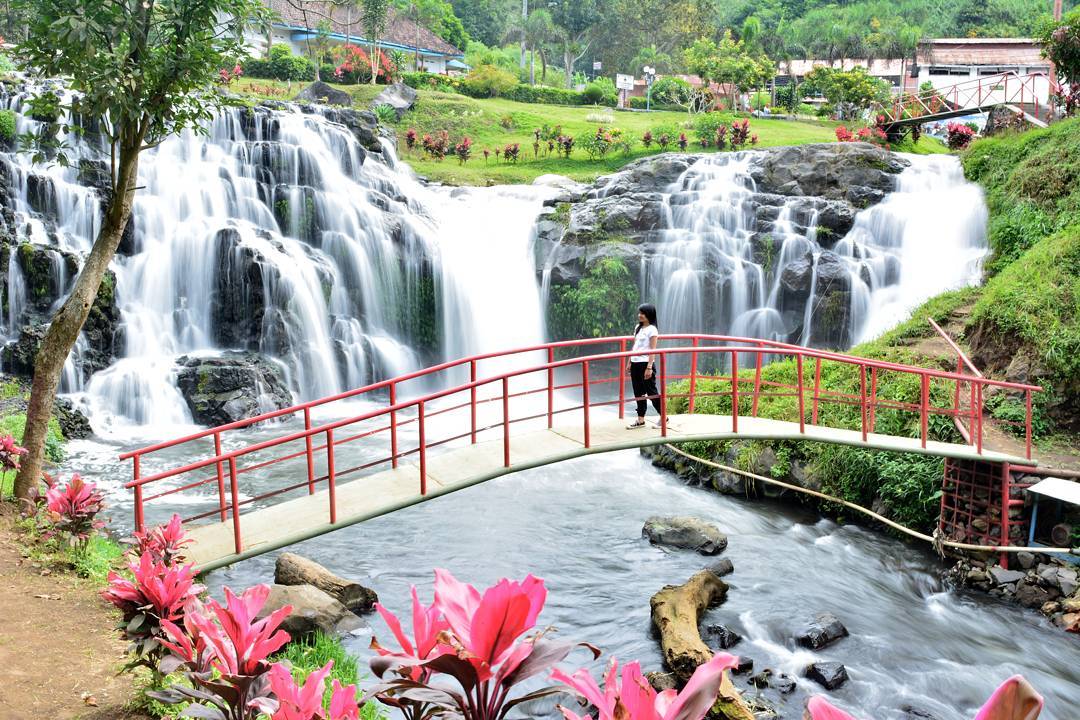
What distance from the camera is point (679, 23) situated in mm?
52344

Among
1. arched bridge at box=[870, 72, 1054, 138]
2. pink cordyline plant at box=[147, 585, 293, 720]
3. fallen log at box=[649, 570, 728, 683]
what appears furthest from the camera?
arched bridge at box=[870, 72, 1054, 138]

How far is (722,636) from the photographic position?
29.6ft

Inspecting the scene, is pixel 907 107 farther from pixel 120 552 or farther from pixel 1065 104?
pixel 120 552

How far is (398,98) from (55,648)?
1194 inches

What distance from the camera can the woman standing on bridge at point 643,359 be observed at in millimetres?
9250

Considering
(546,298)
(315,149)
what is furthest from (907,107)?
(315,149)

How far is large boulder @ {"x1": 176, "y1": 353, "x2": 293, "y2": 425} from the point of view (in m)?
15.9

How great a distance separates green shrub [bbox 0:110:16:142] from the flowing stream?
88 centimetres

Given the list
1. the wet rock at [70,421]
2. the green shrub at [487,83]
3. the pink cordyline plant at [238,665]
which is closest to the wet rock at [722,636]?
the pink cordyline plant at [238,665]

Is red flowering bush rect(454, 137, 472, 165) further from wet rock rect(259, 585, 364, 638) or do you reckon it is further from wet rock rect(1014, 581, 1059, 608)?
wet rock rect(1014, 581, 1059, 608)

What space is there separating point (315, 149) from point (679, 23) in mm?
36260

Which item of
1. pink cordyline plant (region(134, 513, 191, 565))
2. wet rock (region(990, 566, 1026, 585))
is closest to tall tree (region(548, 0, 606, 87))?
wet rock (region(990, 566, 1026, 585))

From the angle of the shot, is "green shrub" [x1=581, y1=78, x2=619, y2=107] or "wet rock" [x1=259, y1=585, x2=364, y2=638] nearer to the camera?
"wet rock" [x1=259, y1=585, x2=364, y2=638]

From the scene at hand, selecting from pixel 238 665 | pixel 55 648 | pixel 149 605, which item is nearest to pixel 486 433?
pixel 55 648
